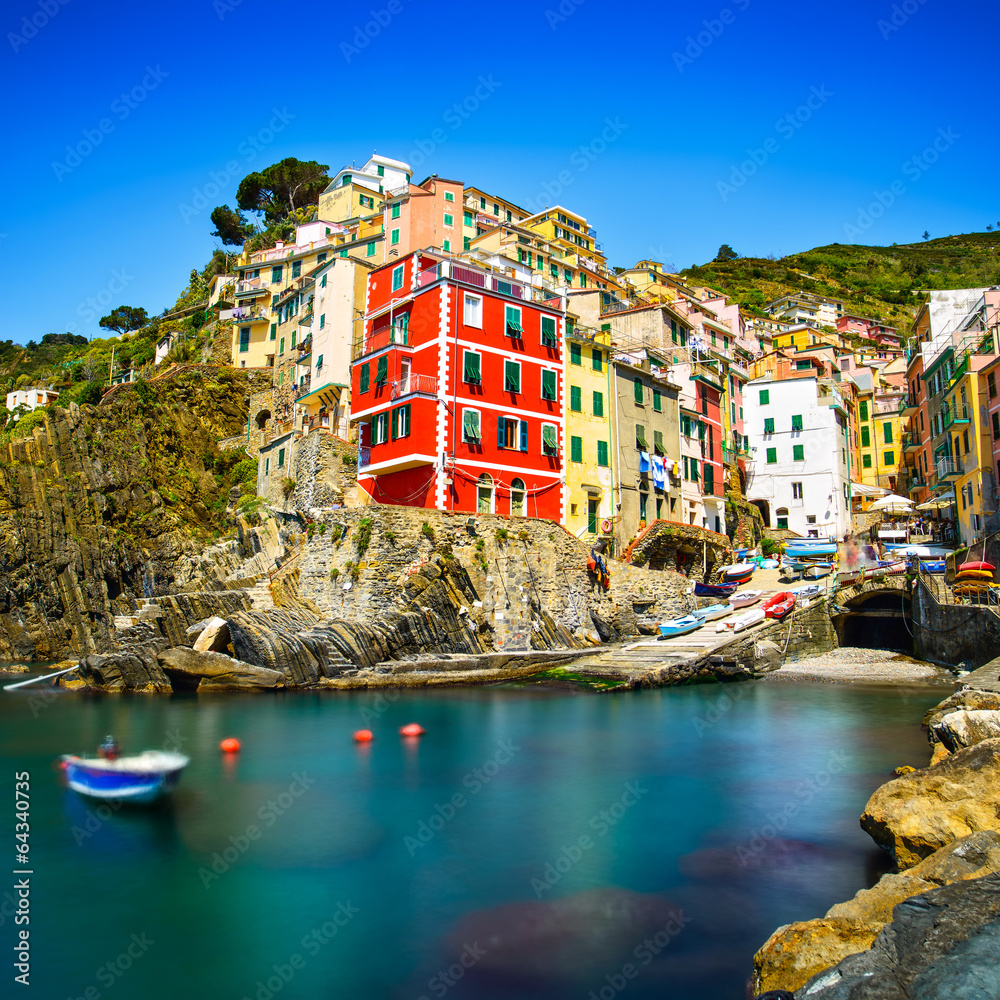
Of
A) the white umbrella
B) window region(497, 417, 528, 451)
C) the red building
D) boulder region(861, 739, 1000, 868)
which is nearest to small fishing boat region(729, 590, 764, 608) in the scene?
the red building

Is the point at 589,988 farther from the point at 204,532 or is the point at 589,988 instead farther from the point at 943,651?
the point at 204,532

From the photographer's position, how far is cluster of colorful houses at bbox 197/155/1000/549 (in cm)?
3919

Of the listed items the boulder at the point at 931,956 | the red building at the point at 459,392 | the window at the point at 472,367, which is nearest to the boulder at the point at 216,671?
the red building at the point at 459,392

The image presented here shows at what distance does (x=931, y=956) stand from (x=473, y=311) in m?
36.5

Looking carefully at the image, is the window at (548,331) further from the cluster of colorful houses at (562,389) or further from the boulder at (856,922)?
the boulder at (856,922)

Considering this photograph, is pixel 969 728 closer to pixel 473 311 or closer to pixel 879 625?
pixel 473 311

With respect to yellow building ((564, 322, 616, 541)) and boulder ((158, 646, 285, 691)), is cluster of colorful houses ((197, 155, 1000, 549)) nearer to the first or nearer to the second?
yellow building ((564, 322, 616, 541))

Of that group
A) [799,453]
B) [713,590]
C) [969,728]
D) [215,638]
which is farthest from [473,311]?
[799,453]

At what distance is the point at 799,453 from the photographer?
2360 inches

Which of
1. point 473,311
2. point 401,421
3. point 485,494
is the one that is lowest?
point 485,494

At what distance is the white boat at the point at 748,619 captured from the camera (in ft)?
121

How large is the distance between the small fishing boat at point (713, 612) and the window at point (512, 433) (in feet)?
40.8

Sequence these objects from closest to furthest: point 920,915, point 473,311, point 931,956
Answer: point 931,956, point 920,915, point 473,311

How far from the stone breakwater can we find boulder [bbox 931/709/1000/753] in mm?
2016
